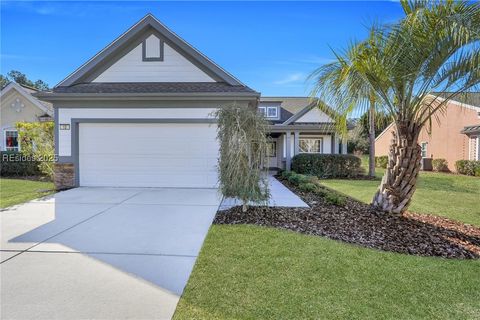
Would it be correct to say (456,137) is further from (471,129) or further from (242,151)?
(242,151)

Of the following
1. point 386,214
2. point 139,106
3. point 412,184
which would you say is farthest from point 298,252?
point 139,106

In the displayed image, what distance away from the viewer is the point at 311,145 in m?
20.2

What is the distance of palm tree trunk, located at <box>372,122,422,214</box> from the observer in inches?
236

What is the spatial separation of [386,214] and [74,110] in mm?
10517

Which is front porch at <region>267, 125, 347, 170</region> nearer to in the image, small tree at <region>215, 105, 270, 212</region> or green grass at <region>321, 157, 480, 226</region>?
green grass at <region>321, 157, 480, 226</region>

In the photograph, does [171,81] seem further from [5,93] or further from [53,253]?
[5,93]

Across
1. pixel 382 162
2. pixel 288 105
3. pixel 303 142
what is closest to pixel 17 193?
pixel 303 142

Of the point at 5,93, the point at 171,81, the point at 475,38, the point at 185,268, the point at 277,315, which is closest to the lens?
the point at 277,315

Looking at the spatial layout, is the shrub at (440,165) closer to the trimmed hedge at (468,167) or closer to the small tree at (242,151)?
the trimmed hedge at (468,167)

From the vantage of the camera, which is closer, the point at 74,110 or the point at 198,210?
the point at 198,210

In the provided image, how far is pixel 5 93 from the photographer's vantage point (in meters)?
17.9

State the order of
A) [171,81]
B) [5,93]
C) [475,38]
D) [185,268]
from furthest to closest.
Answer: [5,93] < [171,81] < [475,38] < [185,268]

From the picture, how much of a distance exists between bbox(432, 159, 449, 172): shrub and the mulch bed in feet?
55.1

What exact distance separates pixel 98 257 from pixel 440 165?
23.6 m
